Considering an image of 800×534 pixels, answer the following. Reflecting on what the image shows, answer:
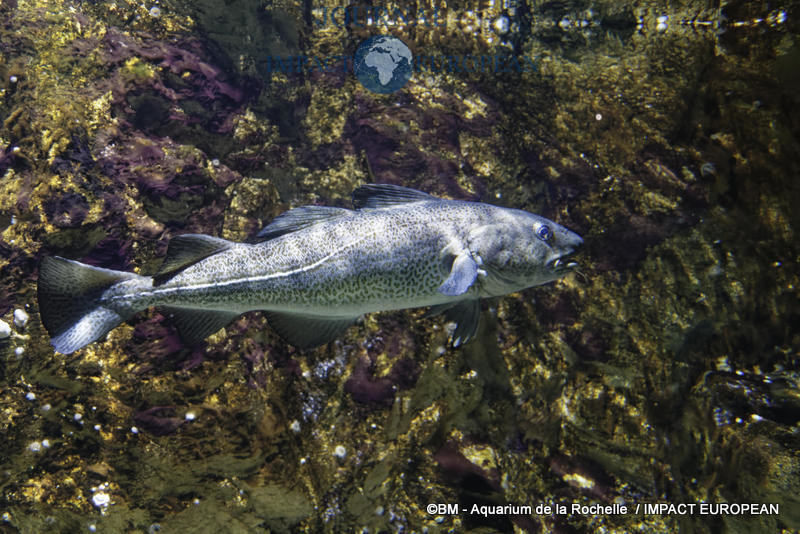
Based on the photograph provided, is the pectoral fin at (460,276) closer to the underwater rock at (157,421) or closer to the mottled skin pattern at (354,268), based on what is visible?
the mottled skin pattern at (354,268)

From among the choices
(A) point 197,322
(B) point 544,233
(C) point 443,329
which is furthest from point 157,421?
(B) point 544,233

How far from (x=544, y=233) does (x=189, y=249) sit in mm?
2658

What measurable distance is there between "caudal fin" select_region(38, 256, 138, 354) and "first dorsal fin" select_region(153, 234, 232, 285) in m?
0.37

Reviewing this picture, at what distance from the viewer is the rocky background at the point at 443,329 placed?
286cm

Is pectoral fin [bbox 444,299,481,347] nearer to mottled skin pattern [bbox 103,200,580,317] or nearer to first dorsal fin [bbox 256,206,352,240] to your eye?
mottled skin pattern [bbox 103,200,580,317]

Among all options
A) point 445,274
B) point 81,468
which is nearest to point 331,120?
point 445,274

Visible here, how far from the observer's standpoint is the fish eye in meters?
2.79

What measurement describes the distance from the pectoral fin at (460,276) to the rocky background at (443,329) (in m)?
0.98

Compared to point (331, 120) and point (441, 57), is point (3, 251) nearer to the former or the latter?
point (331, 120)

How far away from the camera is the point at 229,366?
3.00 m

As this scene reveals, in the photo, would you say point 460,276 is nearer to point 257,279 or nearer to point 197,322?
point 257,279

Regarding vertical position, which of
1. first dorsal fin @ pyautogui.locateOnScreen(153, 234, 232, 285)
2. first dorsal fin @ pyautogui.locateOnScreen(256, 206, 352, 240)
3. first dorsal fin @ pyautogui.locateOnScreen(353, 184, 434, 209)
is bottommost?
first dorsal fin @ pyautogui.locateOnScreen(153, 234, 232, 285)

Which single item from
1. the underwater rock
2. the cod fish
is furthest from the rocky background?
the cod fish

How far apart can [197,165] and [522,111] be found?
359 centimetres
